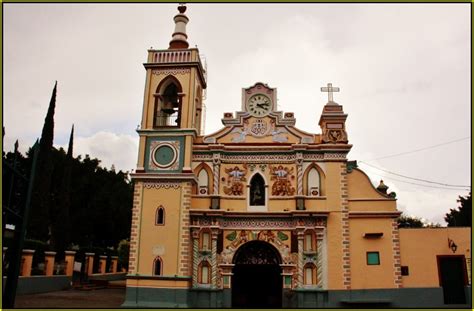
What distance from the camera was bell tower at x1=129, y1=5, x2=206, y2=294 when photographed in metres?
18.9

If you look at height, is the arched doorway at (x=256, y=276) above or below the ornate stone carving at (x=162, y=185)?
below

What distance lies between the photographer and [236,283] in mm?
19828

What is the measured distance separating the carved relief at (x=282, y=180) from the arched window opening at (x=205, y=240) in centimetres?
341

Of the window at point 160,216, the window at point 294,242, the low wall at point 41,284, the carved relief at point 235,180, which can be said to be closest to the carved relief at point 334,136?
the carved relief at point 235,180

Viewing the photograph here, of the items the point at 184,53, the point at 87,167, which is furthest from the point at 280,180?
the point at 87,167

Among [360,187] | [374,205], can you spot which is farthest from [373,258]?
[360,187]

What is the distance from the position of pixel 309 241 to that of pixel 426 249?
495 centimetres

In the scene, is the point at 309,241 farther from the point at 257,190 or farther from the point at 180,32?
the point at 180,32

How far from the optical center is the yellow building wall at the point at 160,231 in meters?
18.8

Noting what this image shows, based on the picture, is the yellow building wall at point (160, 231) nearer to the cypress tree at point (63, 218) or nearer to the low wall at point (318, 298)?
the low wall at point (318, 298)

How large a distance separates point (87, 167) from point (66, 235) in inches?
399

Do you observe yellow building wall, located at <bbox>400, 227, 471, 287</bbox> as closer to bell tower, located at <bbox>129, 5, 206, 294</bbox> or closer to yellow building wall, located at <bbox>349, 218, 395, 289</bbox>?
yellow building wall, located at <bbox>349, 218, 395, 289</bbox>

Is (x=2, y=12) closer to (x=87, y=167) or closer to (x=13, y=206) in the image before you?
(x=13, y=206)

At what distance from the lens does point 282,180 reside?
66.2 feet
